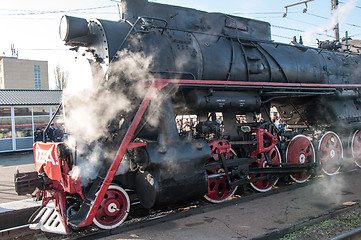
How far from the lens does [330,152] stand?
22.3ft

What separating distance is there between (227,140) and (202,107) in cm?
81

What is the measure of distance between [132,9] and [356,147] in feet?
20.5

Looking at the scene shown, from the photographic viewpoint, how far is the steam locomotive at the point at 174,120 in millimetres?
4133

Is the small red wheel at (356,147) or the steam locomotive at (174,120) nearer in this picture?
the steam locomotive at (174,120)

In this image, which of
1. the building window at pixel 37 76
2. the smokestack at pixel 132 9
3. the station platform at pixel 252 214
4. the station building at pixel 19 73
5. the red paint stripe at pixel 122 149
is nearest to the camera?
the red paint stripe at pixel 122 149

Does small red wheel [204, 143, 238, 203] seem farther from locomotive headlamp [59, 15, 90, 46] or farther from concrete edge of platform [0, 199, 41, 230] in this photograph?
concrete edge of platform [0, 199, 41, 230]

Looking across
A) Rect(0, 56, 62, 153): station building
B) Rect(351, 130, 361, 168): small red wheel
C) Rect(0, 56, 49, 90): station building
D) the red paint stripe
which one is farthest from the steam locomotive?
Rect(0, 56, 49, 90): station building

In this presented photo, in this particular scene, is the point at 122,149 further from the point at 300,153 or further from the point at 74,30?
the point at 300,153

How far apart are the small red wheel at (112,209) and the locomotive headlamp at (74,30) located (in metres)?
2.21

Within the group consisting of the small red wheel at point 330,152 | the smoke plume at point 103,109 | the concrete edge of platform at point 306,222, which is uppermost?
the smoke plume at point 103,109

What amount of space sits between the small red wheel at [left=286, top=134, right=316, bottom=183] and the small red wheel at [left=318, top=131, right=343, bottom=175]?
230 mm

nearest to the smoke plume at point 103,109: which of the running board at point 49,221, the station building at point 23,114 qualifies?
the running board at point 49,221

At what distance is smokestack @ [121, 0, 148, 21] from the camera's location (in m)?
4.79

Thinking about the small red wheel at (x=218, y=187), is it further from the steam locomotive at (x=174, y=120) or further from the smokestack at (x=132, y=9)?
the smokestack at (x=132, y=9)
